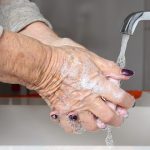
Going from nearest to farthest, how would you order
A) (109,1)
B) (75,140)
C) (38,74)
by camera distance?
(38,74) < (75,140) < (109,1)

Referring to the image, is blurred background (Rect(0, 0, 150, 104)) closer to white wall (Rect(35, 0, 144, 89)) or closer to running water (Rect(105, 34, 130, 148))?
white wall (Rect(35, 0, 144, 89))

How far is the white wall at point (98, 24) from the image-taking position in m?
1.59

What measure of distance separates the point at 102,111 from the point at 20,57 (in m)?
0.16

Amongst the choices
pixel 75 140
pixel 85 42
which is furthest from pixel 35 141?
pixel 85 42

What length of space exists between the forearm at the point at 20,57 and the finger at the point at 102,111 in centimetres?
10

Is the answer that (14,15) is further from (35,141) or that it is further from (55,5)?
(55,5)

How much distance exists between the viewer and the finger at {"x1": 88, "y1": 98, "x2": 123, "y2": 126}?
55 centimetres

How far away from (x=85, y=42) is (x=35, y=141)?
3.33ft

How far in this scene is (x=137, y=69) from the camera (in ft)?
5.31

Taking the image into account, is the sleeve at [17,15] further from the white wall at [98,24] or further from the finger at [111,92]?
the white wall at [98,24]

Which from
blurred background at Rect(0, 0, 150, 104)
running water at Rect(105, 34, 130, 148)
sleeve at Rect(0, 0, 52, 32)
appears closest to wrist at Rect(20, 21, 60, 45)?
sleeve at Rect(0, 0, 52, 32)

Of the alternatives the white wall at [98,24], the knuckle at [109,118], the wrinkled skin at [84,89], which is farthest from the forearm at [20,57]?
the white wall at [98,24]

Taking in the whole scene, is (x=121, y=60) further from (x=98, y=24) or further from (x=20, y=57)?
(x=98, y=24)

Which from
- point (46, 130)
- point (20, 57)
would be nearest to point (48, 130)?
point (46, 130)
